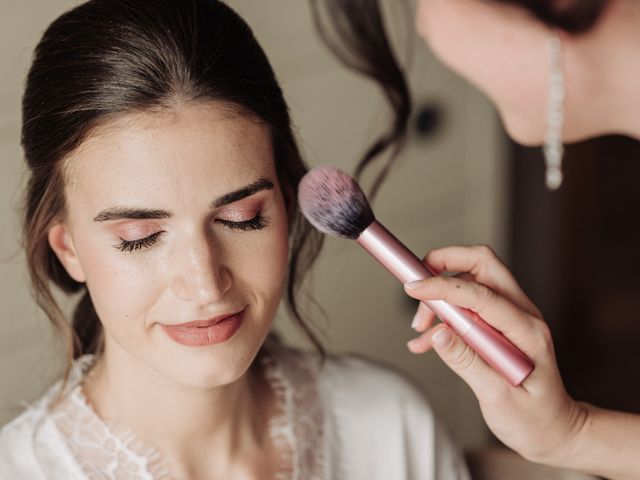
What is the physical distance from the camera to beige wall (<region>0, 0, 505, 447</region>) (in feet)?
4.14

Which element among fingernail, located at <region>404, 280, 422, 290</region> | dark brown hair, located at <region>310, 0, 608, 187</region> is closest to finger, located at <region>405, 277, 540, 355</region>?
fingernail, located at <region>404, 280, 422, 290</region>

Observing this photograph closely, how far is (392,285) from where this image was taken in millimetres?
1867

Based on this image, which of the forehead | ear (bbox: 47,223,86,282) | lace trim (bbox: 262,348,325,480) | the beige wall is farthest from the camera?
the beige wall

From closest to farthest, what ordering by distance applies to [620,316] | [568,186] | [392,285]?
1. [392,285]
2. [568,186]
3. [620,316]

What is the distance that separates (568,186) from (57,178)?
146 cm

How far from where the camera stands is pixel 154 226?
0.88m

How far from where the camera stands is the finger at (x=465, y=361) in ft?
2.99

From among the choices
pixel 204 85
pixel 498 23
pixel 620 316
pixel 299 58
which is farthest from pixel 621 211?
pixel 204 85

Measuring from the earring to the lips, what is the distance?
0.35 m

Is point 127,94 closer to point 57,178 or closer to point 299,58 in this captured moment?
point 57,178

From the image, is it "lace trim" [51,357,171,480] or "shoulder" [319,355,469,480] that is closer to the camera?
"lace trim" [51,357,171,480]

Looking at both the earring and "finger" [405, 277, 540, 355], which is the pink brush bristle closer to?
"finger" [405, 277, 540, 355]

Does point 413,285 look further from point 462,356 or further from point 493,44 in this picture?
point 493,44

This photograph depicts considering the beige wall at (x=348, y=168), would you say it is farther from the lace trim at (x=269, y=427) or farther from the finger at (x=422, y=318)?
the finger at (x=422, y=318)
